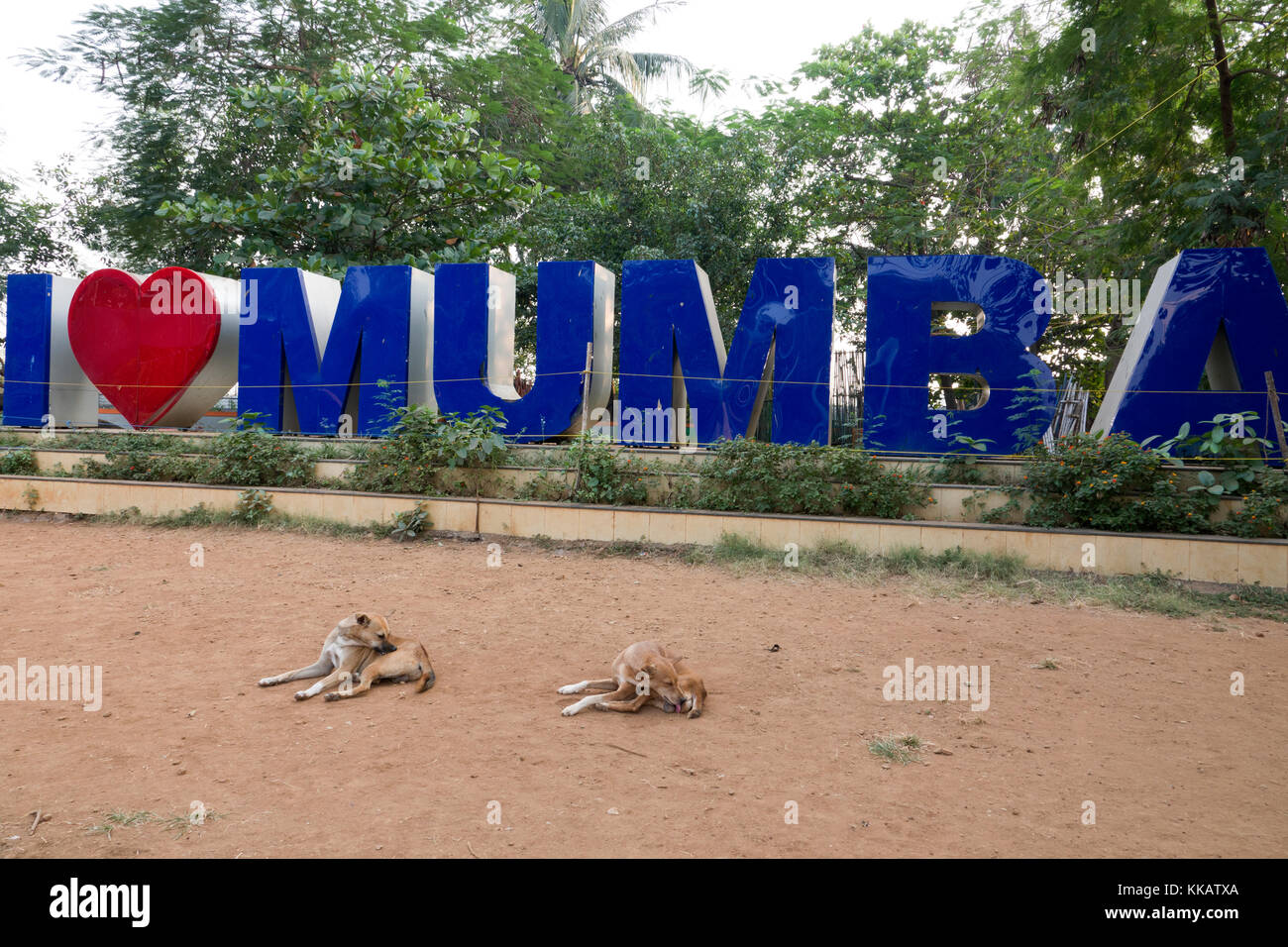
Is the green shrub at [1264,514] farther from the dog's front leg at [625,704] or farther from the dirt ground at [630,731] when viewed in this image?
the dog's front leg at [625,704]

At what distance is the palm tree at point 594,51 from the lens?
26.1 m

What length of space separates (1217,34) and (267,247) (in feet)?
51.7

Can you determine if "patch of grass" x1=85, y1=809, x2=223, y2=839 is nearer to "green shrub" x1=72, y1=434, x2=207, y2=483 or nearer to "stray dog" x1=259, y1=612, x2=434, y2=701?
"stray dog" x1=259, y1=612, x2=434, y2=701

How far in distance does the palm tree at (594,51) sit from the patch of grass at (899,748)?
81.4 feet

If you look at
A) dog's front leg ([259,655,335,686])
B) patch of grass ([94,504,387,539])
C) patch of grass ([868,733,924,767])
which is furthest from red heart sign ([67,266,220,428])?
patch of grass ([868,733,924,767])

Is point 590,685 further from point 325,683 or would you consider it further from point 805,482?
point 805,482

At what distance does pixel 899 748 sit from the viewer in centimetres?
446

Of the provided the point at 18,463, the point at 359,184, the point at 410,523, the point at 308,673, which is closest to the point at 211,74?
the point at 359,184

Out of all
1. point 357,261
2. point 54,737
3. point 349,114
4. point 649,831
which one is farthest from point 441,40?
point 649,831

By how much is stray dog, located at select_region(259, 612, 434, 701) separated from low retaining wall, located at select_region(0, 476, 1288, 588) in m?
4.54

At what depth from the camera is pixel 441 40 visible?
20.7 metres

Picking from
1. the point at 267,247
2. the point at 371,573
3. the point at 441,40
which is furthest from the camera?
the point at 441,40

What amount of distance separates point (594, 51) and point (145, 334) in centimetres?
1855
